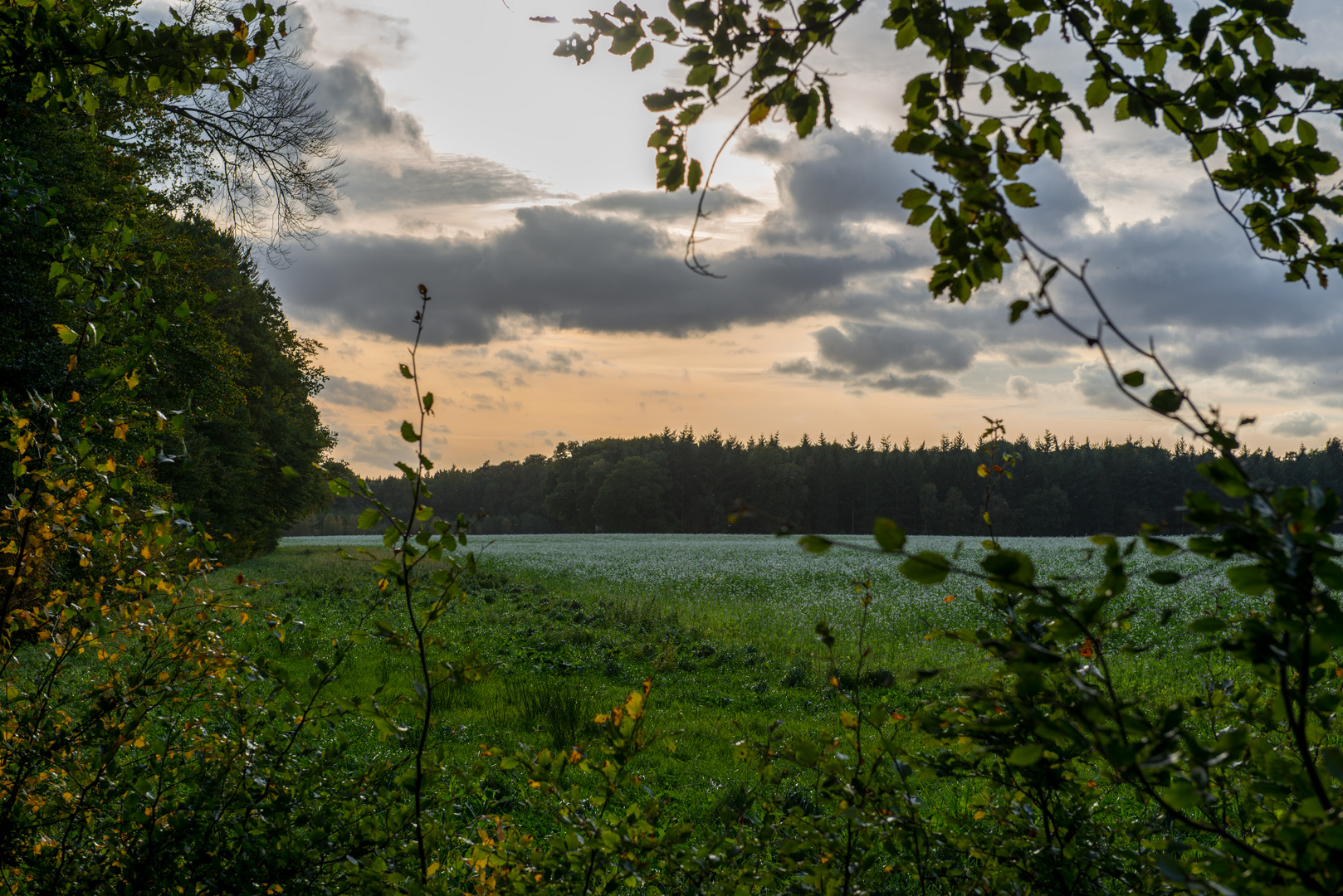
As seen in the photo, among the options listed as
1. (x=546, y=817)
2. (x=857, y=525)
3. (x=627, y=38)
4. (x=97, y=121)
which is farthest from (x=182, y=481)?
(x=857, y=525)

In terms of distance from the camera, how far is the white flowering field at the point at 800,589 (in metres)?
14.0

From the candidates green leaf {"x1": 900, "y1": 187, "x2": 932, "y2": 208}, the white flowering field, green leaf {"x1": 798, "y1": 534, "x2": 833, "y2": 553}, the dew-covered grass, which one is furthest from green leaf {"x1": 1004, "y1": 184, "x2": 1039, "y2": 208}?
the white flowering field

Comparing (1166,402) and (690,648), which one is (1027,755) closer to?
(1166,402)

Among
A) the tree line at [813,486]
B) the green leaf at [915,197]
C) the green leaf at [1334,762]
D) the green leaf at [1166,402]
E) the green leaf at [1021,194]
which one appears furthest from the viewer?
the tree line at [813,486]

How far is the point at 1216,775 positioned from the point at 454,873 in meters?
3.36

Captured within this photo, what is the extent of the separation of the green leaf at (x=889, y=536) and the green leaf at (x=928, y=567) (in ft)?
0.10

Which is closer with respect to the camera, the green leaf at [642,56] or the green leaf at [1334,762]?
the green leaf at [1334,762]

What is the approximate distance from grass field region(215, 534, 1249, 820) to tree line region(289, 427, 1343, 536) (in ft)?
182

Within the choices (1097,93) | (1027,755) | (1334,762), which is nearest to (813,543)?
(1027,755)

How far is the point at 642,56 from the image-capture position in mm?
1913

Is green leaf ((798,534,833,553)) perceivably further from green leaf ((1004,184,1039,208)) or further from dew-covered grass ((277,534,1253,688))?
dew-covered grass ((277,534,1253,688))

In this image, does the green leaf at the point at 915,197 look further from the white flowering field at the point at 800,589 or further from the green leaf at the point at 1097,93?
the white flowering field at the point at 800,589

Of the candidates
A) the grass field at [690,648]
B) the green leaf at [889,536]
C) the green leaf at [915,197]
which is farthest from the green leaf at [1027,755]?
the green leaf at [915,197]

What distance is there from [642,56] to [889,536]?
1455 millimetres
